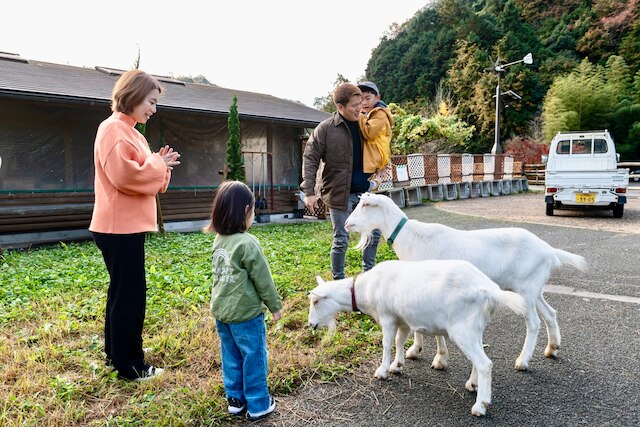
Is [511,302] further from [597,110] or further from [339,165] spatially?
[597,110]

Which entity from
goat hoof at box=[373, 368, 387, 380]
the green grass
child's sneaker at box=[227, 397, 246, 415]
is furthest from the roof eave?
goat hoof at box=[373, 368, 387, 380]

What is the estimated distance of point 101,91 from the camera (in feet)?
Result: 35.2

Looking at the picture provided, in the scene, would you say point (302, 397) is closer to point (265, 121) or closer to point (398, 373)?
point (398, 373)

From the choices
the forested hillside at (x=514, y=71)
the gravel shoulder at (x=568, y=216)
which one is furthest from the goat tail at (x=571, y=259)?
the forested hillside at (x=514, y=71)

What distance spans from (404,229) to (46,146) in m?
9.71

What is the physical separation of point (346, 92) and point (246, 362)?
113 inches

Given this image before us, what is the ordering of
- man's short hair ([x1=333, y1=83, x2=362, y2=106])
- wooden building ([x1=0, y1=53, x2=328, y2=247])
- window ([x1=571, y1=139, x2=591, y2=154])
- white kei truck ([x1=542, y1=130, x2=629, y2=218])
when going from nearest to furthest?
man's short hair ([x1=333, y1=83, x2=362, y2=106]), wooden building ([x1=0, y1=53, x2=328, y2=247]), white kei truck ([x1=542, y1=130, x2=629, y2=218]), window ([x1=571, y1=139, x2=591, y2=154])

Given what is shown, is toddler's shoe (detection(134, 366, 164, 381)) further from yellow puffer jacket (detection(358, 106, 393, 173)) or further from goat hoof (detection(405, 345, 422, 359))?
yellow puffer jacket (detection(358, 106, 393, 173))

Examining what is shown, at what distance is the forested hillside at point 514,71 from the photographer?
103 ft

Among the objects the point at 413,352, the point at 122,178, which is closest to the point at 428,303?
the point at 413,352

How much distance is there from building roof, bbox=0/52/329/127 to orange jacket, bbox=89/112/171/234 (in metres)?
7.66

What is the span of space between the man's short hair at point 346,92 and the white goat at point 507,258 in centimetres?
147

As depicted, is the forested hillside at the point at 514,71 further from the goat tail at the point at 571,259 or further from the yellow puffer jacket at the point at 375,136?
the goat tail at the point at 571,259

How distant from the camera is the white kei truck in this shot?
38.4 feet
